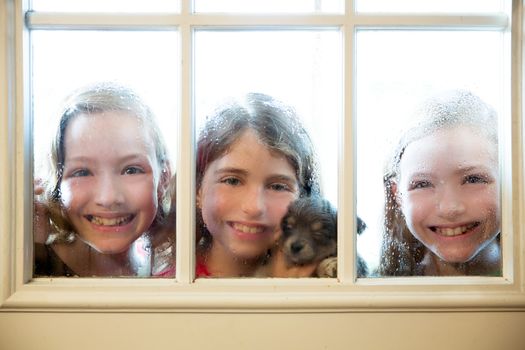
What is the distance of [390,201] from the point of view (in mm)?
1683

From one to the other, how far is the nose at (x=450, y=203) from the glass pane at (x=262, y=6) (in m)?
0.66

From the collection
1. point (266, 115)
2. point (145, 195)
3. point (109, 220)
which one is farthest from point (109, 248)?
point (266, 115)

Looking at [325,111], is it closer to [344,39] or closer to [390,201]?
[344,39]

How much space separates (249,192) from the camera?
5.46 ft

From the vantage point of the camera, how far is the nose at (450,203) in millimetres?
1668

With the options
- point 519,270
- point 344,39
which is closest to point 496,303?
point 519,270

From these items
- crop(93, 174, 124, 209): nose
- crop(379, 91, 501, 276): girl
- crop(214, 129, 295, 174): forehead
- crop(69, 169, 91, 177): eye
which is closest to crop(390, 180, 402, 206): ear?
crop(379, 91, 501, 276): girl

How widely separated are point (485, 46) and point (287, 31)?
24.4 inches

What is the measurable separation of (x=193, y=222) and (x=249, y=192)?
0.19 metres

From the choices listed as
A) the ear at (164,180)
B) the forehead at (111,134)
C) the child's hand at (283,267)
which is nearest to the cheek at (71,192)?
the forehead at (111,134)

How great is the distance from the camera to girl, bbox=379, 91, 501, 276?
5.48 feet

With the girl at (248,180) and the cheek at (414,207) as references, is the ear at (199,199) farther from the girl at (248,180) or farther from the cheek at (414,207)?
the cheek at (414,207)

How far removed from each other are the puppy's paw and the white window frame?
26 mm

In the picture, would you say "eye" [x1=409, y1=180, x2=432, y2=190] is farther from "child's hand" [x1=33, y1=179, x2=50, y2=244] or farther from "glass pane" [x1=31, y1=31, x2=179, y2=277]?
"child's hand" [x1=33, y1=179, x2=50, y2=244]
